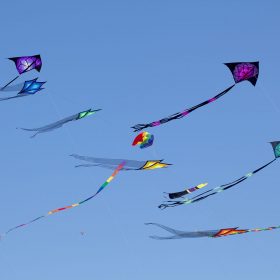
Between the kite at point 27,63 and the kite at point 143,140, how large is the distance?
27.1 ft

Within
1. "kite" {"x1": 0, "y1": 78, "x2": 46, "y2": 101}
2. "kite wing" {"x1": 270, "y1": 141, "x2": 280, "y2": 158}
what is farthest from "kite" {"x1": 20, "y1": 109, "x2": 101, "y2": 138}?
"kite wing" {"x1": 270, "y1": 141, "x2": 280, "y2": 158}

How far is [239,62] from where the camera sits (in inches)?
1296

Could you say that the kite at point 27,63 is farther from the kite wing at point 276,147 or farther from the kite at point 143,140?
the kite wing at point 276,147

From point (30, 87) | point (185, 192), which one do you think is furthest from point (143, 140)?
point (30, 87)

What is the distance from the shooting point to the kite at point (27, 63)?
35688mm

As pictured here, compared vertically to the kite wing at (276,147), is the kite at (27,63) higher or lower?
higher

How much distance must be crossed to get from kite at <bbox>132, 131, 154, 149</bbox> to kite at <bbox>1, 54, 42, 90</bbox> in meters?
8.26

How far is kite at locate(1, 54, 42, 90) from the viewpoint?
117 ft

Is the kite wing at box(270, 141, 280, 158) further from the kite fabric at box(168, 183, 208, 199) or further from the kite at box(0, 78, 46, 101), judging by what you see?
the kite at box(0, 78, 46, 101)

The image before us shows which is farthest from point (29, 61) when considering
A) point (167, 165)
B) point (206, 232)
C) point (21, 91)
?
point (206, 232)

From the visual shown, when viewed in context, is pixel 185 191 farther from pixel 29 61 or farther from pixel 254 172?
pixel 29 61

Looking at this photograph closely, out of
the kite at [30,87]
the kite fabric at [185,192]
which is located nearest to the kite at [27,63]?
the kite at [30,87]

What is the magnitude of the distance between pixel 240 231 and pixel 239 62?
34.0 ft

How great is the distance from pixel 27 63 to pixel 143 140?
947 centimetres
